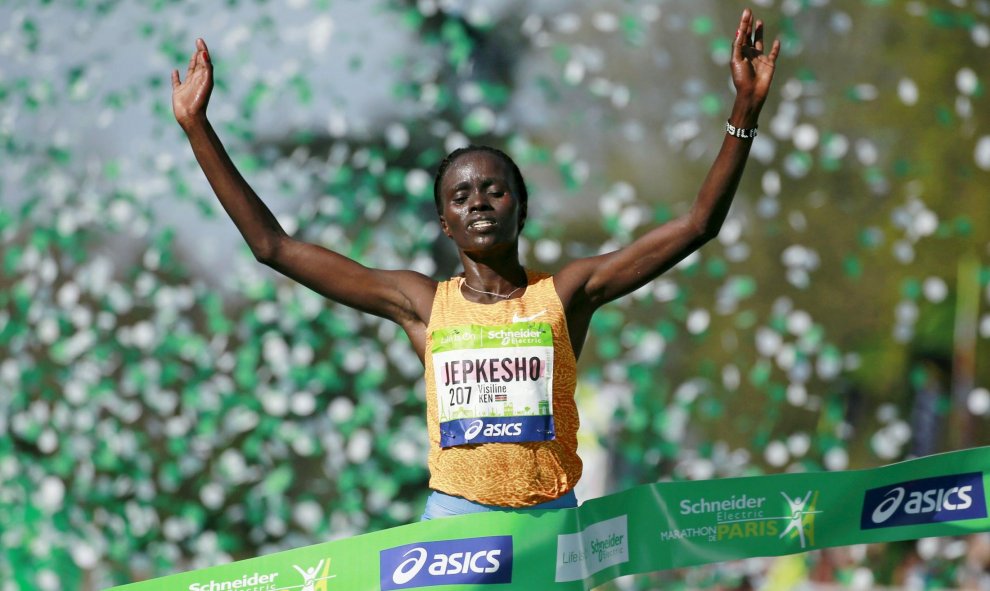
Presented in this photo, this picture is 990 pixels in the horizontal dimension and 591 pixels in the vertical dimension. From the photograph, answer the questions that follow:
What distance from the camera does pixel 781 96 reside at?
5.74m

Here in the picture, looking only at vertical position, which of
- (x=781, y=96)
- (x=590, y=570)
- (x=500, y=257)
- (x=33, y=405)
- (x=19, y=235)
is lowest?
(x=590, y=570)

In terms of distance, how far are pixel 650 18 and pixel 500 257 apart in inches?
125

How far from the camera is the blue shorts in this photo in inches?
107

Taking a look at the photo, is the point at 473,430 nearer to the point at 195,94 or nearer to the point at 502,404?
the point at 502,404

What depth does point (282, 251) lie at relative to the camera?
2.87 meters

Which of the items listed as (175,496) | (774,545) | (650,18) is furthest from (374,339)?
(774,545)

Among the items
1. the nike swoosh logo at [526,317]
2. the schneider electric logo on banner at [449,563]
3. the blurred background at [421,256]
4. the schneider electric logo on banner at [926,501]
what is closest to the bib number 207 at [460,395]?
the nike swoosh logo at [526,317]

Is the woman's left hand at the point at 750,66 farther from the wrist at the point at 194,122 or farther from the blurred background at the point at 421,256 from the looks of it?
the blurred background at the point at 421,256

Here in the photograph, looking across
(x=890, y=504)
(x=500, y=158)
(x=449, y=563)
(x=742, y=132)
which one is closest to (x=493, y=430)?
(x=449, y=563)

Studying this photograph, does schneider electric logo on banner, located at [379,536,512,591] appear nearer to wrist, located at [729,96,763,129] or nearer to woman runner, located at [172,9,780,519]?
woman runner, located at [172,9,780,519]

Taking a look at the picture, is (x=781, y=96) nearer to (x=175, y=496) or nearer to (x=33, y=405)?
(x=175, y=496)

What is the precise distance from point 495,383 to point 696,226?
61cm

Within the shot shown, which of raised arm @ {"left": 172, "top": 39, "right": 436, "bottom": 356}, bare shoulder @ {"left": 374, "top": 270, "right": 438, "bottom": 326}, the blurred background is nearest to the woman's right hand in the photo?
raised arm @ {"left": 172, "top": 39, "right": 436, "bottom": 356}

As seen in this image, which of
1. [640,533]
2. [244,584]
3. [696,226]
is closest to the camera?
[696,226]
